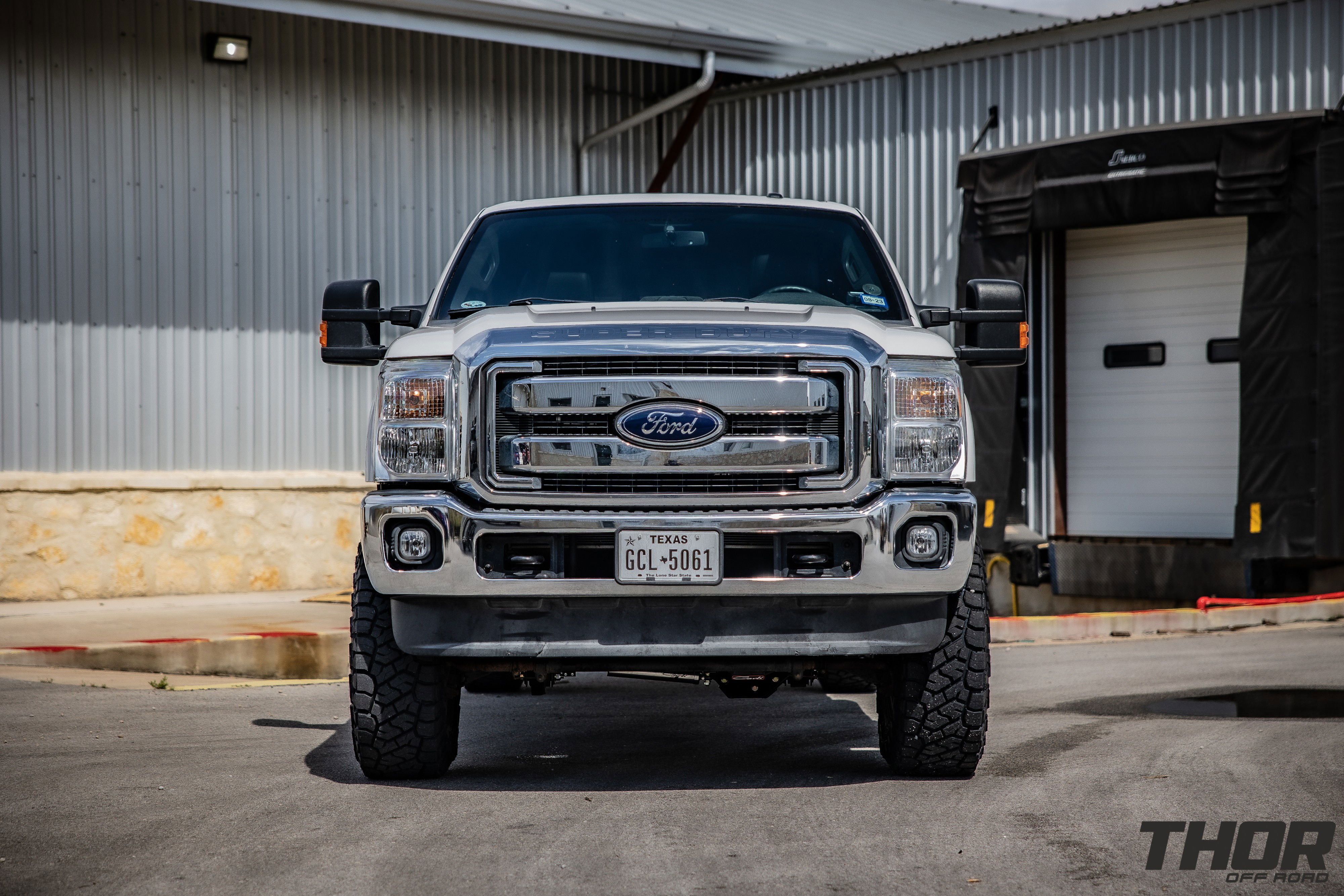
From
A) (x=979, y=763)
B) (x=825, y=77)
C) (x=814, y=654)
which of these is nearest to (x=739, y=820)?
(x=814, y=654)

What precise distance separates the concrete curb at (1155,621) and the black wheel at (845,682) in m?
3.36

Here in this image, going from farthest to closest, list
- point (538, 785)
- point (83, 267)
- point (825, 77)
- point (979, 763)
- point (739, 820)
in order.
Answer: point (825, 77), point (83, 267), point (979, 763), point (538, 785), point (739, 820)

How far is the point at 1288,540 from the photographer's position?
13234 mm

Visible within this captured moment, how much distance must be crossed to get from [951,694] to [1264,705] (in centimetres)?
331

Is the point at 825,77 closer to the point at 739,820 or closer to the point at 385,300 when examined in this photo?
the point at 385,300

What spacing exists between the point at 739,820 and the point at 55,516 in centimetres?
1034

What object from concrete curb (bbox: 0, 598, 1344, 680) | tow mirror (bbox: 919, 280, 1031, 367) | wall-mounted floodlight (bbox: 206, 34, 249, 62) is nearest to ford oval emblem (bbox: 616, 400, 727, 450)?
tow mirror (bbox: 919, 280, 1031, 367)

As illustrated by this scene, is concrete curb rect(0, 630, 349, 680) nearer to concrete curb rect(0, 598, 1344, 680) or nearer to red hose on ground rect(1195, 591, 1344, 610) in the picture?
concrete curb rect(0, 598, 1344, 680)

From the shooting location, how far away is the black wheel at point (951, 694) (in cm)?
565

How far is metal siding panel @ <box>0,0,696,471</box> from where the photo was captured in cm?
1411

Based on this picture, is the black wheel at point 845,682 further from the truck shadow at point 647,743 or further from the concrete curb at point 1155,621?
the concrete curb at point 1155,621

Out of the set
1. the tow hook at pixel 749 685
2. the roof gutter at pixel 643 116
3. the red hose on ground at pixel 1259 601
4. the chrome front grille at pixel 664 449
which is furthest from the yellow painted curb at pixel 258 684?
the roof gutter at pixel 643 116

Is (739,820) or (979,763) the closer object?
(739,820)

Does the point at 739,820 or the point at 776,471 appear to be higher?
the point at 776,471
